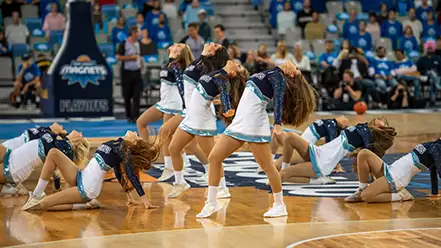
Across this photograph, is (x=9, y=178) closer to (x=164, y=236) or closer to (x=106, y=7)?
(x=164, y=236)

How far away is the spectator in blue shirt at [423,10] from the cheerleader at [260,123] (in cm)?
1610

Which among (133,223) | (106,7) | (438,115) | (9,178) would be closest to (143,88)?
(106,7)

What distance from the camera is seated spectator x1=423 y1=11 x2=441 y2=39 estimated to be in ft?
80.5

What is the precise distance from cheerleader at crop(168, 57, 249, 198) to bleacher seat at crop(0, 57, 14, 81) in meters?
11.0

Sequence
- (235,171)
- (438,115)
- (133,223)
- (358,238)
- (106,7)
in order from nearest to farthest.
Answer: (358,238)
(133,223)
(235,171)
(438,115)
(106,7)

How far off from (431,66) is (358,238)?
14940mm

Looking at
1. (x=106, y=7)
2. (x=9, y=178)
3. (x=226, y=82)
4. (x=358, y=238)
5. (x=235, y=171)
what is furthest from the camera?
(x=106, y=7)

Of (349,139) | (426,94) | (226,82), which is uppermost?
(226,82)

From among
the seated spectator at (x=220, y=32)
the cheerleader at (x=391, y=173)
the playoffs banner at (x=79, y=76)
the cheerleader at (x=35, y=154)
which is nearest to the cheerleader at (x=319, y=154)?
the cheerleader at (x=391, y=173)

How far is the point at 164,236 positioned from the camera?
8461mm

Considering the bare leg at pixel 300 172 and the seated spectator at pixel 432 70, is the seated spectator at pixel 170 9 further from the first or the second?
the bare leg at pixel 300 172

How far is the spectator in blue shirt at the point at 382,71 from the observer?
856 inches

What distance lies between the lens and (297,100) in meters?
9.56

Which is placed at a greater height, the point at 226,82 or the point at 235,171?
the point at 226,82
